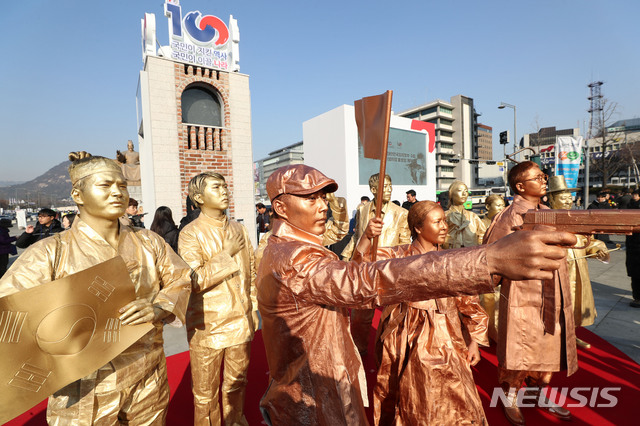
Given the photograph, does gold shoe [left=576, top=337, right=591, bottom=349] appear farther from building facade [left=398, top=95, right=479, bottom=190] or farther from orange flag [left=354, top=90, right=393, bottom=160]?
building facade [left=398, top=95, right=479, bottom=190]

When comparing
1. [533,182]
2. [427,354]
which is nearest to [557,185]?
[533,182]

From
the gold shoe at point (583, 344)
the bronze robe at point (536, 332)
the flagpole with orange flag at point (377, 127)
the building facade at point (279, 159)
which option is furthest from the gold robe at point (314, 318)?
the building facade at point (279, 159)

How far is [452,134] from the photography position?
59.0 meters

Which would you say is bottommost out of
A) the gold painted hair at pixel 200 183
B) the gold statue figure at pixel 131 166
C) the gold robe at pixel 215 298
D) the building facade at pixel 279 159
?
the gold robe at pixel 215 298

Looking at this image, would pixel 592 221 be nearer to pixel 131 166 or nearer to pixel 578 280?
pixel 578 280

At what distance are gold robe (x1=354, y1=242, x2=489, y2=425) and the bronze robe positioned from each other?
1.38 ft

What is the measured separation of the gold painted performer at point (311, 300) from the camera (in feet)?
3.20

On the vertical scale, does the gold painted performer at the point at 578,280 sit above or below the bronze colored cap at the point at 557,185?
below

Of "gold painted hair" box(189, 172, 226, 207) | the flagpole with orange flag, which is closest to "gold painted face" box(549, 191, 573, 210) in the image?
the flagpole with orange flag

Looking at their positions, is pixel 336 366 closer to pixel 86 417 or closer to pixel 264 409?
pixel 264 409

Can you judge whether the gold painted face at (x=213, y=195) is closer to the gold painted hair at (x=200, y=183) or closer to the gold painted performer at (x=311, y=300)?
the gold painted hair at (x=200, y=183)

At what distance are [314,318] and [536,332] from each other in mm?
2231

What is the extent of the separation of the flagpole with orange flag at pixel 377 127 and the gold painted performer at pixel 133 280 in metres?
1.24

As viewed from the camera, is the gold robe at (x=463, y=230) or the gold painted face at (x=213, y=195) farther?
the gold robe at (x=463, y=230)
